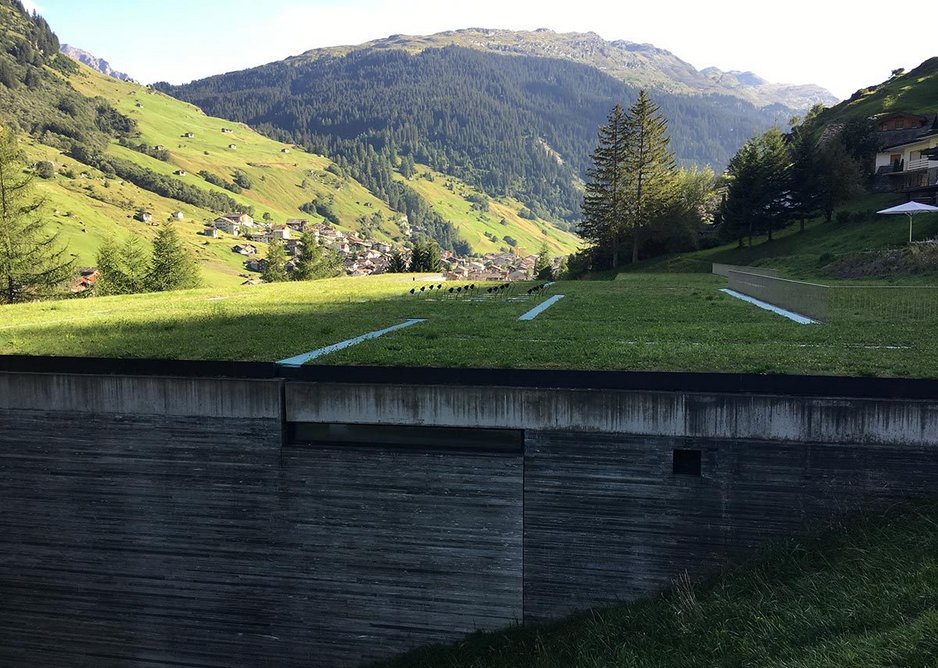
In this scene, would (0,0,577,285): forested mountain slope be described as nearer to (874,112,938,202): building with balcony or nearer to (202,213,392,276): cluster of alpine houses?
(202,213,392,276): cluster of alpine houses

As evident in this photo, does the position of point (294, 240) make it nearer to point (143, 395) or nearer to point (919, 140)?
point (919, 140)

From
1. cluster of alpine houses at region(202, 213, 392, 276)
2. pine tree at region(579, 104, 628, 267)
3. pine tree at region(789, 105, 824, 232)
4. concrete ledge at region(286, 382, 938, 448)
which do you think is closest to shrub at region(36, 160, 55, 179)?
cluster of alpine houses at region(202, 213, 392, 276)

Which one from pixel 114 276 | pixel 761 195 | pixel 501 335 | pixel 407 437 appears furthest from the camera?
pixel 114 276

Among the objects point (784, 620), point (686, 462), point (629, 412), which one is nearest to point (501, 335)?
point (629, 412)

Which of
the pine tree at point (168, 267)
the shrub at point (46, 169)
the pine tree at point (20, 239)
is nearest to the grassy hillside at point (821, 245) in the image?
the pine tree at point (168, 267)

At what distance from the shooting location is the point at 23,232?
36.8 metres

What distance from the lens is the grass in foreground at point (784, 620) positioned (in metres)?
5.64

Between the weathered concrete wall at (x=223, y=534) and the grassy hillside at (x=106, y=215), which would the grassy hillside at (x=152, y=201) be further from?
the weathered concrete wall at (x=223, y=534)

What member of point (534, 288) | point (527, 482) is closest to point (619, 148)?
point (534, 288)

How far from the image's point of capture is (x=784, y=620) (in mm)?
6672

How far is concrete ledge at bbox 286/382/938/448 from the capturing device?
840 centimetres

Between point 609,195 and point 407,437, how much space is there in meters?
45.6

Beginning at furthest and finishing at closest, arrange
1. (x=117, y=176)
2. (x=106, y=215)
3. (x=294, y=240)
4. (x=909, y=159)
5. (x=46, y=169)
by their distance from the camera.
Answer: (x=294, y=240) < (x=117, y=176) < (x=46, y=169) < (x=106, y=215) < (x=909, y=159)

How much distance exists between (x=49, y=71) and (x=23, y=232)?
648ft
